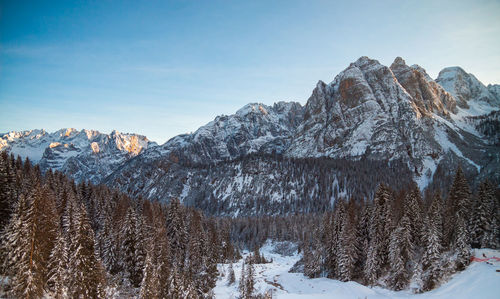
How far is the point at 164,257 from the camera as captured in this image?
149ft

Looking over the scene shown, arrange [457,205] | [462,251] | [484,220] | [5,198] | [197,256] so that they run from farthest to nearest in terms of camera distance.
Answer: [197,256]
[457,205]
[484,220]
[5,198]
[462,251]

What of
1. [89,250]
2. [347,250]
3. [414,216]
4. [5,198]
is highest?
[5,198]

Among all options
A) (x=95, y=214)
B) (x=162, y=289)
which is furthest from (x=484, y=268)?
(x=95, y=214)

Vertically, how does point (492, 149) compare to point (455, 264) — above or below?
above

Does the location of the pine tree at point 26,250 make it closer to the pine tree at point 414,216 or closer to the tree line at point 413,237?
the tree line at point 413,237

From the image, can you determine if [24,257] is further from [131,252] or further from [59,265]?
[131,252]

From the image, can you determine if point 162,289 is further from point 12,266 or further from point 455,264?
point 455,264

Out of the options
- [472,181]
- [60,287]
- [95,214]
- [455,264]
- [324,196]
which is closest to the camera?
[60,287]

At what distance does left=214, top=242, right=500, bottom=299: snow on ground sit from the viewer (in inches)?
1296

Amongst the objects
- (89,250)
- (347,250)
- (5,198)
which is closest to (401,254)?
(347,250)

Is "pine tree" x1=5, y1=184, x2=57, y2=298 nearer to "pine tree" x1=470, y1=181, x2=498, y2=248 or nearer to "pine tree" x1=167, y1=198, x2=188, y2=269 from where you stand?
"pine tree" x1=167, y1=198, x2=188, y2=269

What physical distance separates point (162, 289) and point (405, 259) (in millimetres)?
39747

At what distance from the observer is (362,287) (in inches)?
1806

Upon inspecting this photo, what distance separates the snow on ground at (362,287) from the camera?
32.9 meters
